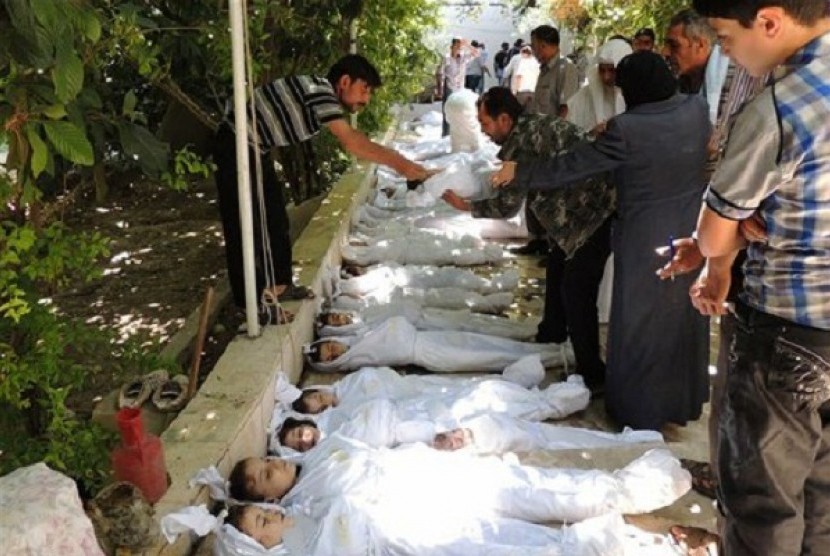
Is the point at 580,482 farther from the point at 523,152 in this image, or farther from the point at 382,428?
the point at 523,152

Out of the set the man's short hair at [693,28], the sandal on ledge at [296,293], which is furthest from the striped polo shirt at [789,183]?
the sandal on ledge at [296,293]

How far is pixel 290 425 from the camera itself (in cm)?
333

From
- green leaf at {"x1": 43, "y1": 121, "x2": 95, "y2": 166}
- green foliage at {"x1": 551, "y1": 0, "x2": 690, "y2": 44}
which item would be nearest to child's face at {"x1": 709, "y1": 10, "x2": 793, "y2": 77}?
green leaf at {"x1": 43, "y1": 121, "x2": 95, "y2": 166}

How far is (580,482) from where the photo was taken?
293 cm

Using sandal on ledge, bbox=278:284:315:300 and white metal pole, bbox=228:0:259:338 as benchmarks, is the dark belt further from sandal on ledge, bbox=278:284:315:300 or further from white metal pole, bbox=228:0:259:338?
sandal on ledge, bbox=278:284:315:300

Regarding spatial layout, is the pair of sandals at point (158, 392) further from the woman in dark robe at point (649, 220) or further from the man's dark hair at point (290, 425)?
the woman in dark robe at point (649, 220)

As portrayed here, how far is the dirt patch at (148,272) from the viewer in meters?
5.16

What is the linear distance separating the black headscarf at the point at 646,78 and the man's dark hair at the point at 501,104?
2.19ft

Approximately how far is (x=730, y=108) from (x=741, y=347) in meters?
2.41

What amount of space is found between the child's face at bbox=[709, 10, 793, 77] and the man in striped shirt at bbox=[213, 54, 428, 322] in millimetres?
2407

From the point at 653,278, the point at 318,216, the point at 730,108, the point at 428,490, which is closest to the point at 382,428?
the point at 428,490

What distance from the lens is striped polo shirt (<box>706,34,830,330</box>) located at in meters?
1.59

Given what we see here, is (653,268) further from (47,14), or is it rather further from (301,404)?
(47,14)

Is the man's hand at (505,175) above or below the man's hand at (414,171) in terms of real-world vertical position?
above
